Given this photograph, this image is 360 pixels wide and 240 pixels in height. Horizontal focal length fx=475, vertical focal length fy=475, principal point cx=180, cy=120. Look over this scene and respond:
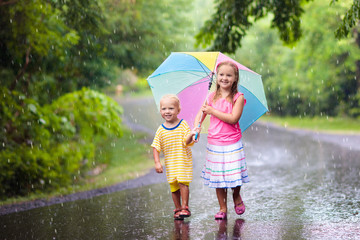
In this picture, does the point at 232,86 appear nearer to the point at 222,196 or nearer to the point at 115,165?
the point at 222,196

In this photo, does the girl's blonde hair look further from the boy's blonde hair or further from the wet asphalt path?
the wet asphalt path

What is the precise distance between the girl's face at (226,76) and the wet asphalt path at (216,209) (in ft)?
5.07

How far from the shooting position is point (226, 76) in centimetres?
516

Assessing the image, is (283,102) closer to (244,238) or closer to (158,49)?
(158,49)

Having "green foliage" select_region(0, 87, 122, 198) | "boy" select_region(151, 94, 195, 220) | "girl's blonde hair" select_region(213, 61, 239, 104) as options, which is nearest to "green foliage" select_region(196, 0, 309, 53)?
"green foliage" select_region(0, 87, 122, 198)

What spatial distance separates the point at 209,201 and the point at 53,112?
3.91 meters

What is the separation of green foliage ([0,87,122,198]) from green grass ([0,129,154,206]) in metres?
0.41

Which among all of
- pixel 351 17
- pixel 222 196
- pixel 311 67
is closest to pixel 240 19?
pixel 351 17

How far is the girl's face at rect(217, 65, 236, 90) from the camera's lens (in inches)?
203

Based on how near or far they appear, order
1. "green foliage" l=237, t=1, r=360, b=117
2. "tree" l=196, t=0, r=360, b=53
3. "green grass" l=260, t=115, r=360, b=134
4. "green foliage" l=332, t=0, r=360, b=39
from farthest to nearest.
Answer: "green foliage" l=237, t=1, r=360, b=117 < "green grass" l=260, t=115, r=360, b=134 < "tree" l=196, t=0, r=360, b=53 < "green foliage" l=332, t=0, r=360, b=39

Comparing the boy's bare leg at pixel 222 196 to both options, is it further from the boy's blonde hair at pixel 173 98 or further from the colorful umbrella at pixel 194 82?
the boy's blonde hair at pixel 173 98

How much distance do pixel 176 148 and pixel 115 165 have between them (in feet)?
24.5

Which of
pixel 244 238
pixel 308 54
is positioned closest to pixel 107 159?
pixel 244 238

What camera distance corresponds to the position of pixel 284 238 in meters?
4.60
